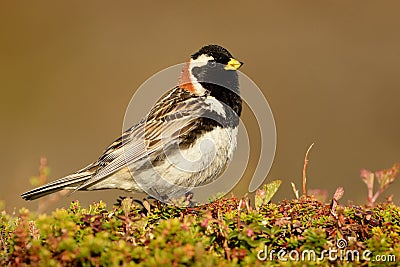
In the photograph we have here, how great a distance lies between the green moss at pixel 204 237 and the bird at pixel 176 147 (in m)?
1.49

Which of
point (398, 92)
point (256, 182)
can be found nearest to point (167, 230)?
point (256, 182)

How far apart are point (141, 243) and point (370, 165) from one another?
22.3ft

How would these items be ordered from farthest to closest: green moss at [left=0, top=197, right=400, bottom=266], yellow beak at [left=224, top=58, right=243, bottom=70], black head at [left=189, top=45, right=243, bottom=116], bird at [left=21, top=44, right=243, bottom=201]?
1. yellow beak at [left=224, top=58, right=243, bottom=70]
2. black head at [left=189, top=45, right=243, bottom=116]
3. bird at [left=21, top=44, right=243, bottom=201]
4. green moss at [left=0, top=197, right=400, bottom=266]

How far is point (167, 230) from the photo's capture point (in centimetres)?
267

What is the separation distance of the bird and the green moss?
1490 mm

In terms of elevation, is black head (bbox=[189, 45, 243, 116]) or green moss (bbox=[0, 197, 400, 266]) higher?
black head (bbox=[189, 45, 243, 116])

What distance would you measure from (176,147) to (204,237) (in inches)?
89.5

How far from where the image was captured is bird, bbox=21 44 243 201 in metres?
5.08

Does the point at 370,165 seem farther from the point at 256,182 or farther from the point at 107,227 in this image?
the point at 107,227

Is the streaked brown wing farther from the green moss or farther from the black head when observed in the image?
the green moss

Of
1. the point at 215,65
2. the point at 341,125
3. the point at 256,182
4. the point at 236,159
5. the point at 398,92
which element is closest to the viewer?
the point at 256,182

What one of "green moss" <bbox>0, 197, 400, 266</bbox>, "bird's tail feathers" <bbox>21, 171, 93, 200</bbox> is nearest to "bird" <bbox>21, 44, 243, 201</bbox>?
"bird's tail feathers" <bbox>21, 171, 93, 200</bbox>

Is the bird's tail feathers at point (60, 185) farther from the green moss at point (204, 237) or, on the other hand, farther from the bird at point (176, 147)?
the green moss at point (204, 237)

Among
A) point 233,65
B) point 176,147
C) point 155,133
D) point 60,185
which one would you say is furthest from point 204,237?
point 233,65
